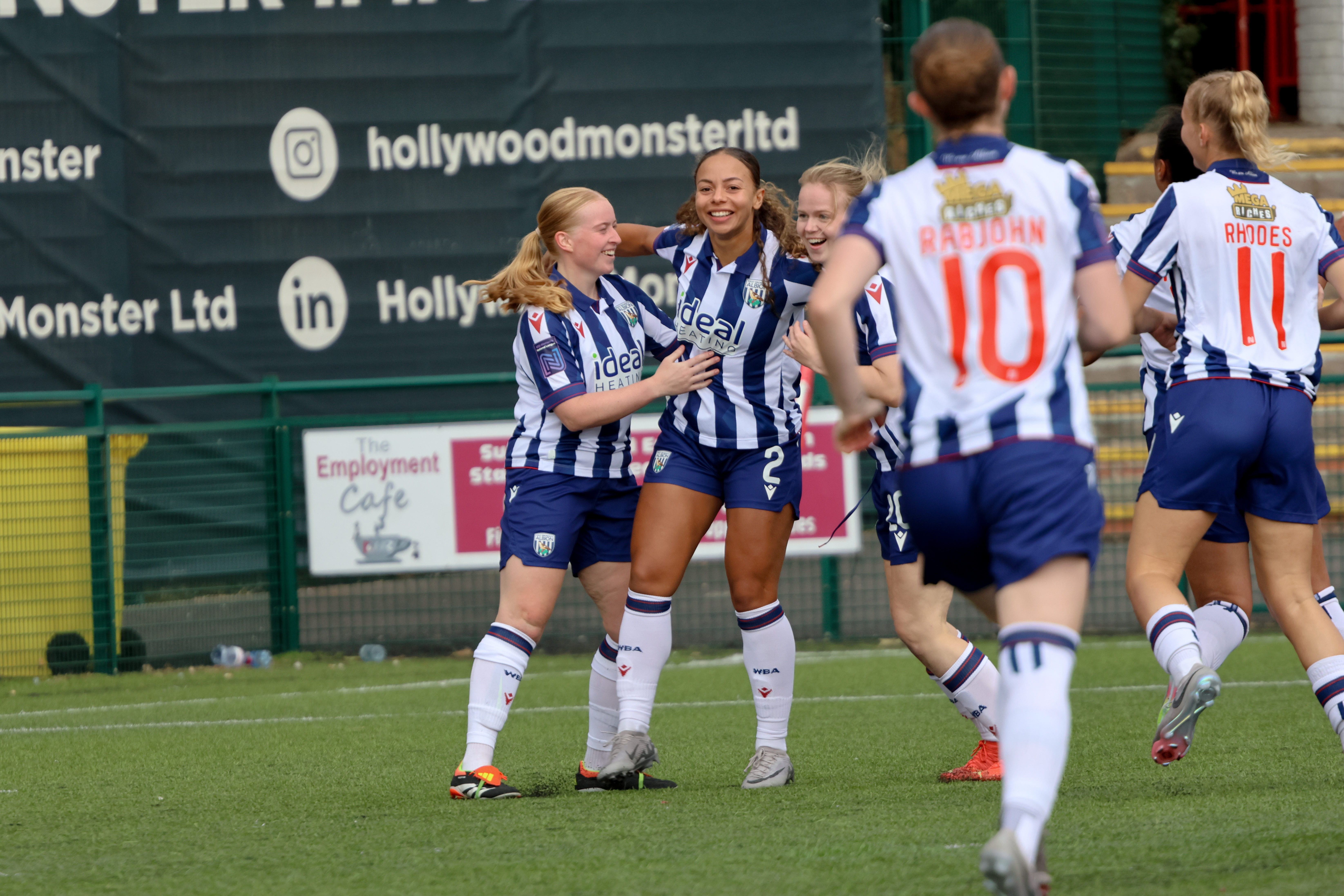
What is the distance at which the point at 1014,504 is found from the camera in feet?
9.55

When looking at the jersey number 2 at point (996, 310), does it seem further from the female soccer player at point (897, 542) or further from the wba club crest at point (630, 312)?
the wba club crest at point (630, 312)

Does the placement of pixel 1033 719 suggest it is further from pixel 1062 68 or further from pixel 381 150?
pixel 1062 68

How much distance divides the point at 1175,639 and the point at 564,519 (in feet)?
5.87

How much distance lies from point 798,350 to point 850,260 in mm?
1487

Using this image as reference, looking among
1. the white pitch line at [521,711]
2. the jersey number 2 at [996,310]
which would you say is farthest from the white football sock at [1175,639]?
the white pitch line at [521,711]

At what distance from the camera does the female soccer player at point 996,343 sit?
9.54 feet

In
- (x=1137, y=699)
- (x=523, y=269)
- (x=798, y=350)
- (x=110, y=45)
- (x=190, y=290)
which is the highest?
(x=110, y=45)

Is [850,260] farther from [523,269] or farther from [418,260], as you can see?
[418,260]

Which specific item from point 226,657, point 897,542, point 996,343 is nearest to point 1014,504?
point 996,343

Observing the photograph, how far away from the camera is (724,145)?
31.9 feet

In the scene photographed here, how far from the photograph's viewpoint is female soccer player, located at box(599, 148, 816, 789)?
472 centimetres

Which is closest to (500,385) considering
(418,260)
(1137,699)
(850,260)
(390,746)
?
(418,260)

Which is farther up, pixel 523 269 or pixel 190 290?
pixel 190 290

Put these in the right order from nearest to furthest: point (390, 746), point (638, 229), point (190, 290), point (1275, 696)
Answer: point (638, 229)
point (390, 746)
point (1275, 696)
point (190, 290)
